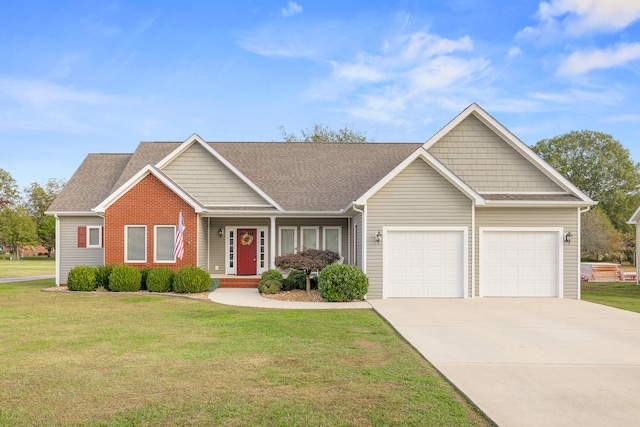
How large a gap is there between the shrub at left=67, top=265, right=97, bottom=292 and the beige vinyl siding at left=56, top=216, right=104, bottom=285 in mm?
2572

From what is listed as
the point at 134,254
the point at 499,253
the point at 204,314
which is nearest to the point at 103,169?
the point at 134,254

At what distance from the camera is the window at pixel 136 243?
18.8 metres

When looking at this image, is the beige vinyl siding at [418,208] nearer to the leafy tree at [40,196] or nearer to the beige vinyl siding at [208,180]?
the beige vinyl siding at [208,180]

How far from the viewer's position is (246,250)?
70.0 feet

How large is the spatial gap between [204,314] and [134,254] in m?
7.66

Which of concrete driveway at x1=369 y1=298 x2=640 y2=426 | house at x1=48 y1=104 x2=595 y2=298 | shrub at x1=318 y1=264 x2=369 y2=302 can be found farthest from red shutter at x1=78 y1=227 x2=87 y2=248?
concrete driveway at x1=369 y1=298 x2=640 y2=426

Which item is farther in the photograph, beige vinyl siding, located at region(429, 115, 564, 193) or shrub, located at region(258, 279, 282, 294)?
beige vinyl siding, located at region(429, 115, 564, 193)

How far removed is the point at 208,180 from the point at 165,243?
10.9 ft

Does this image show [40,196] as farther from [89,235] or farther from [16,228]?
[89,235]

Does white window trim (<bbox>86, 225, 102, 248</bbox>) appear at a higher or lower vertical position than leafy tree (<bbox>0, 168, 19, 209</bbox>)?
lower

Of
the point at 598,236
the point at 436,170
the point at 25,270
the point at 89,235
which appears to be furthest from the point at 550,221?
the point at 25,270

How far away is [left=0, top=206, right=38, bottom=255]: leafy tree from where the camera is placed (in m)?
67.5

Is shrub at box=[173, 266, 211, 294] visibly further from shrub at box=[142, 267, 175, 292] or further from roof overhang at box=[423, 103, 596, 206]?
roof overhang at box=[423, 103, 596, 206]

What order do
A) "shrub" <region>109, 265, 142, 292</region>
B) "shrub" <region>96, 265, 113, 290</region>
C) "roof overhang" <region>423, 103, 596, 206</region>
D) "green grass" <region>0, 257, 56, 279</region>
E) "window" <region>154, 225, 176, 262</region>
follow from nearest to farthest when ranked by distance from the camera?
1. "roof overhang" <region>423, 103, 596, 206</region>
2. "shrub" <region>109, 265, 142, 292</region>
3. "shrub" <region>96, 265, 113, 290</region>
4. "window" <region>154, 225, 176, 262</region>
5. "green grass" <region>0, 257, 56, 279</region>
